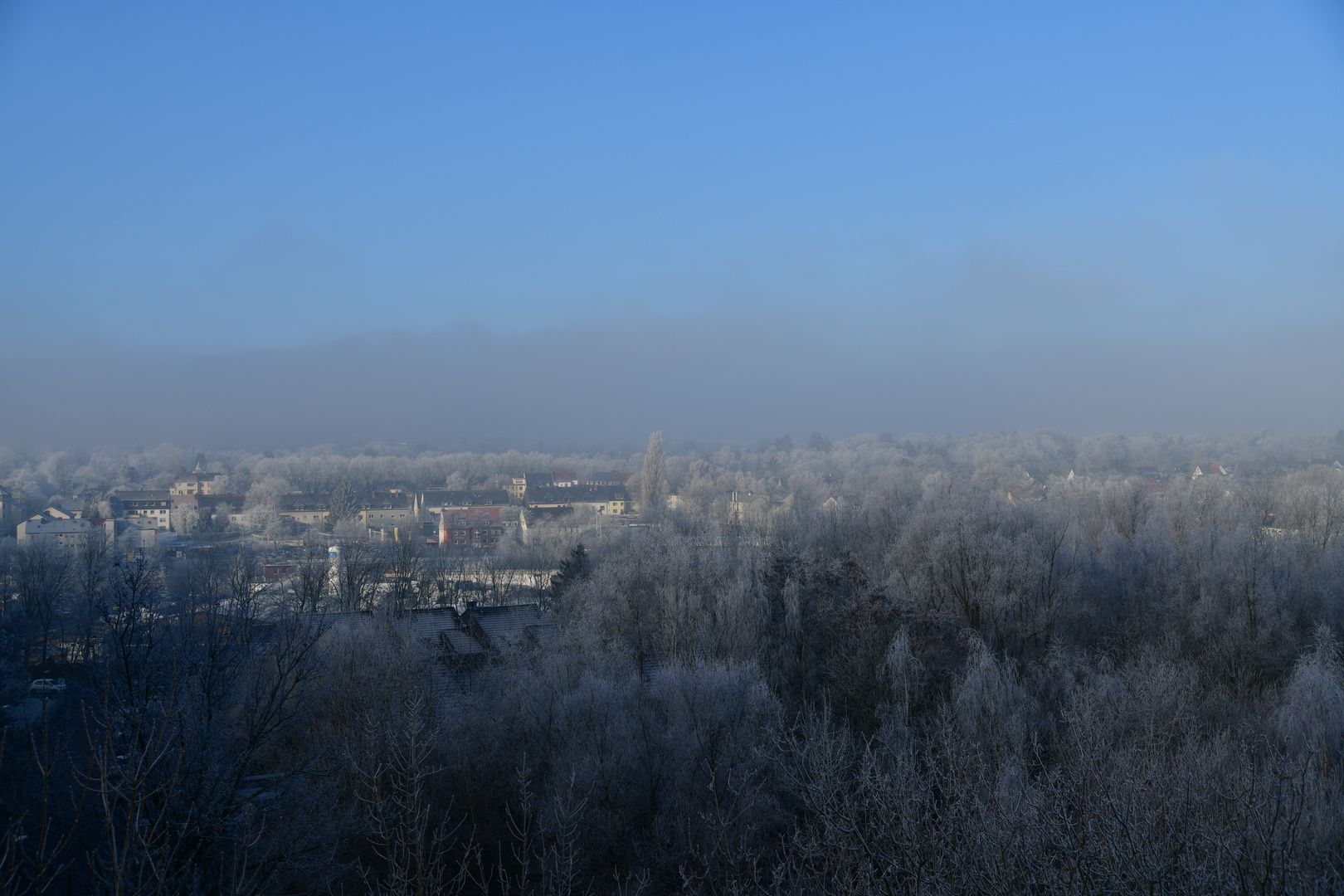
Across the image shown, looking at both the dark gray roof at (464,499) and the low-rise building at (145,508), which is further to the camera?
the dark gray roof at (464,499)

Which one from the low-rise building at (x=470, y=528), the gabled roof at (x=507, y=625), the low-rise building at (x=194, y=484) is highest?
the low-rise building at (x=194, y=484)

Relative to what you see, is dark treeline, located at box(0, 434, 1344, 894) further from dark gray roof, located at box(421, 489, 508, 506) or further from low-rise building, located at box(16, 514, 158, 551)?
dark gray roof, located at box(421, 489, 508, 506)

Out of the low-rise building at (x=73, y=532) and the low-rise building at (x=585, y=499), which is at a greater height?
the low-rise building at (x=73, y=532)

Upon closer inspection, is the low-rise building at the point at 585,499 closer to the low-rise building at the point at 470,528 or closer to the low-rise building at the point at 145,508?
the low-rise building at the point at 470,528

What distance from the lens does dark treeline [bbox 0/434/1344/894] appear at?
6.82 metres

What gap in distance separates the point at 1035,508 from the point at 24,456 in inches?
5185

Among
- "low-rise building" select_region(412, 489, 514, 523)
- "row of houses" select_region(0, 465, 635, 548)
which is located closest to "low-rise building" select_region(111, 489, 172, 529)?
"row of houses" select_region(0, 465, 635, 548)

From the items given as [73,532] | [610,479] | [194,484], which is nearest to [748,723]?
[73,532]

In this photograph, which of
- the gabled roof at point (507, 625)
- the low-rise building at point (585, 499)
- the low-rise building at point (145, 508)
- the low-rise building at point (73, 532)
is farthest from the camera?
the low-rise building at point (585, 499)

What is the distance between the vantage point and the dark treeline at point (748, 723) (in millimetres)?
6820

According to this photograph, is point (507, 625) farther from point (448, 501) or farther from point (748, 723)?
point (448, 501)

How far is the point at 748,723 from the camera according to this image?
50.9 ft

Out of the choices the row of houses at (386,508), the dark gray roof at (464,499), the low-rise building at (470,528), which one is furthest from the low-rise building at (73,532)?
the dark gray roof at (464,499)

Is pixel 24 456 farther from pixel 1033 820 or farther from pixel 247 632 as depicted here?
pixel 1033 820
